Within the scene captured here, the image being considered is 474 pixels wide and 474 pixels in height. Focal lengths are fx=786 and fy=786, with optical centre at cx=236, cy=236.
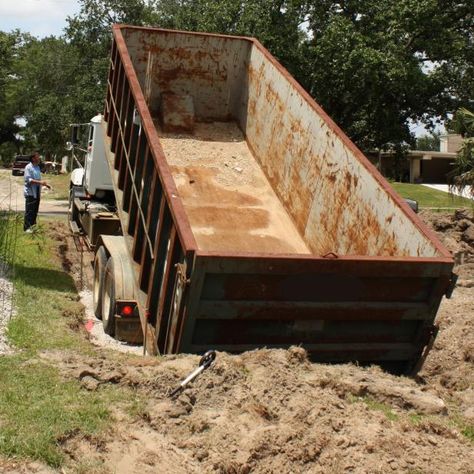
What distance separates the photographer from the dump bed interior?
8.12m

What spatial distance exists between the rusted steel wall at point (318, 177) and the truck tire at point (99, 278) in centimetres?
247

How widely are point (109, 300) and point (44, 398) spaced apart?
417 cm

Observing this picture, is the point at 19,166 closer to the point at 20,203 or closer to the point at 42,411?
the point at 20,203

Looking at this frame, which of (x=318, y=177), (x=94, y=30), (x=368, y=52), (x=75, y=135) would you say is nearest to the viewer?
(x=318, y=177)

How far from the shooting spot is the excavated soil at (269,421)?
493cm

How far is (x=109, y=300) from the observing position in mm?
9719

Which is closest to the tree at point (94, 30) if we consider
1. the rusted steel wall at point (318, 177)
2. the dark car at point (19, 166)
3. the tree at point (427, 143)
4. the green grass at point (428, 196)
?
the dark car at point (19, 166)

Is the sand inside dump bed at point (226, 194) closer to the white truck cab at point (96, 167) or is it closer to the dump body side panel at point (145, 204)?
the dump body side panel at point (145, 204)

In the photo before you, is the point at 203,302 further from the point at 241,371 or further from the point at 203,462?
the point at 203,462

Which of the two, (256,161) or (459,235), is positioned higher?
(256,161)

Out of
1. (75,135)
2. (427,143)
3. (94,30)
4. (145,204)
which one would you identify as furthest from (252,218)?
(427,143)

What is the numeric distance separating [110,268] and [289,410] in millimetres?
4695

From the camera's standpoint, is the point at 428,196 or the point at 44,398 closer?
the point at 44,398

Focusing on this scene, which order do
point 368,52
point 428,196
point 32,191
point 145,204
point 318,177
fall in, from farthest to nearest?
point 428,196
point 368,52
point 32,191
point 318,177
point 145,204
